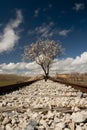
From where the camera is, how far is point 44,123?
4125 mm

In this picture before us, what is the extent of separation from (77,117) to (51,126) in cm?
48

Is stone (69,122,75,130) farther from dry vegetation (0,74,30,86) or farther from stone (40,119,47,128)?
dry vegetation (0,74,30,86)

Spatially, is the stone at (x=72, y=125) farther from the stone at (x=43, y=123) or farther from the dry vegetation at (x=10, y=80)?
the dry vegetation at (x=10, y=80)

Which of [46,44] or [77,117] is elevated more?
[46,44]

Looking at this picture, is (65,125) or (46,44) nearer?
(65,125)

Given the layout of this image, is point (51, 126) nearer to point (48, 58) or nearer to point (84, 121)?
point (84, 121)

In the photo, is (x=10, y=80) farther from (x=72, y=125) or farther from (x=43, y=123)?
(x=72, y=125)

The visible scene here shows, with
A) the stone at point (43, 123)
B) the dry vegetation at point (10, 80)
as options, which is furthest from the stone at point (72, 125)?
the dry vegetation at point (10, 80)

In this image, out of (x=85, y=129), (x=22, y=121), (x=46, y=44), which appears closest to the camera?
(x=85, y=129)

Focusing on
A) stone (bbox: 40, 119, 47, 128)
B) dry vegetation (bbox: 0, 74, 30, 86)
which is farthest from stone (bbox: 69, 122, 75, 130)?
dry vegetation (bbox: 0, 74, 30, 86)

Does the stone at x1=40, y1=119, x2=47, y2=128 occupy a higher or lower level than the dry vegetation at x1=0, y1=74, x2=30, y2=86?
higher

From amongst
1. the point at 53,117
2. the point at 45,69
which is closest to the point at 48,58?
the point at 45,69

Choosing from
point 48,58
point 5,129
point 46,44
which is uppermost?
point 46,44

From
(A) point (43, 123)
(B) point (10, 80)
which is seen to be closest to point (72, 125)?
(A) point (43, 123)
